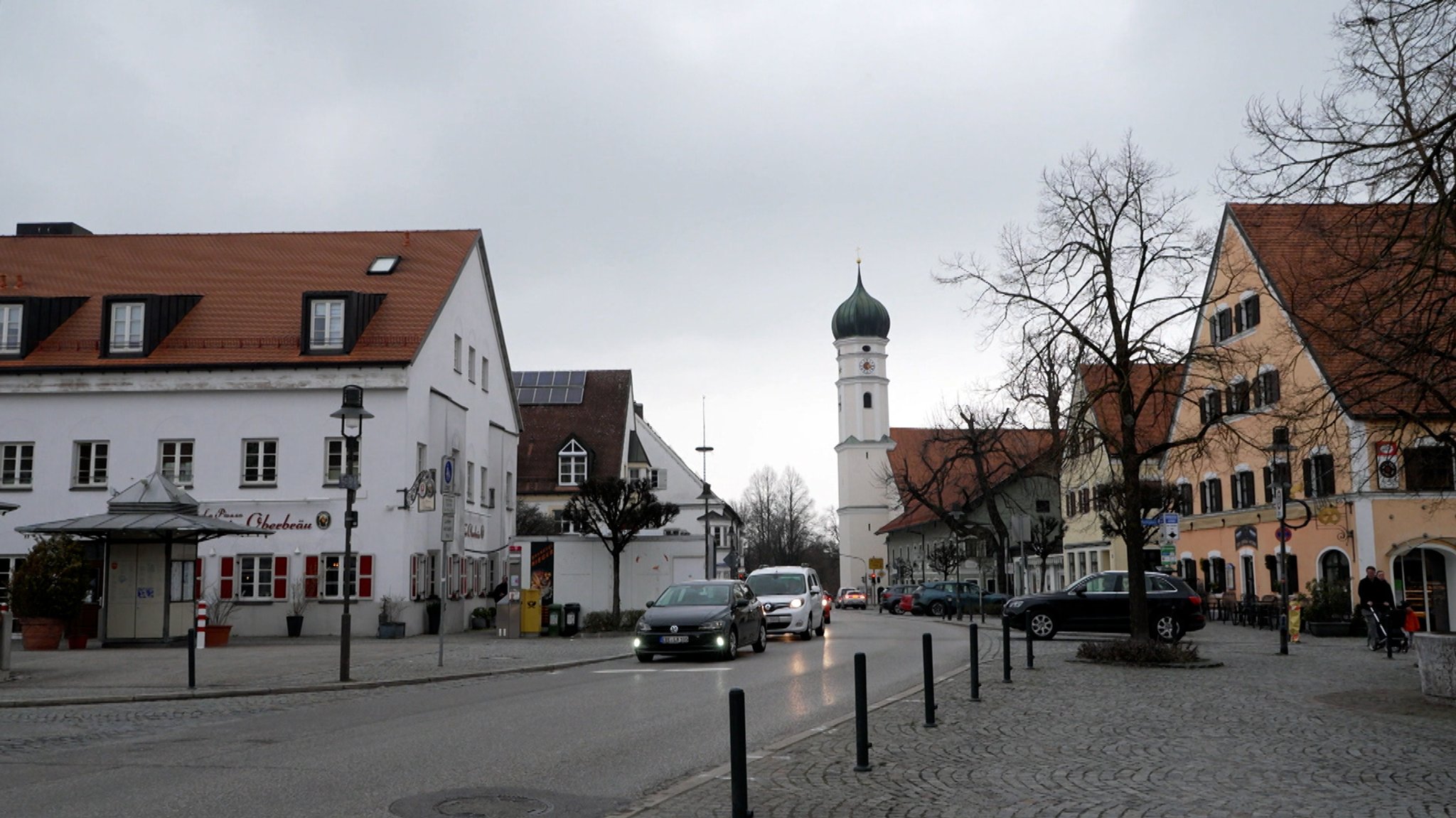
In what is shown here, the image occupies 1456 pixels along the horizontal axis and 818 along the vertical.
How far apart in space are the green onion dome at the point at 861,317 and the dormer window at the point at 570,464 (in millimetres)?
62173

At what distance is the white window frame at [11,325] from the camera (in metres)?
38.9

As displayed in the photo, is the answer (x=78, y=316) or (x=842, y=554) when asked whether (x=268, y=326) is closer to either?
(x=78, y=316)

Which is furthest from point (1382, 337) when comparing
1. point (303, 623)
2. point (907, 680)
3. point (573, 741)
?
point (303, 623)

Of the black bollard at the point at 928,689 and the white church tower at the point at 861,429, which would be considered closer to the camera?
the black bollard at the point at 928,689

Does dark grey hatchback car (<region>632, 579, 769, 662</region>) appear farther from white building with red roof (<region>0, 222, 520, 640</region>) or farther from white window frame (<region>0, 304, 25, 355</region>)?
white window frame (<region>0, 304, 25, 355</region>)

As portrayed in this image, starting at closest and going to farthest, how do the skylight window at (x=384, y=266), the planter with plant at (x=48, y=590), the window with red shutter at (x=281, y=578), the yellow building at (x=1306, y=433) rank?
the yellow building at (x=1306, y=433) → the planter with plant at (x=48, y=590) → the window with red shutter at (x=281, y=578) → the skylight window at (x=384, y=266)

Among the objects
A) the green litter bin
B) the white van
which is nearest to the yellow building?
the white van

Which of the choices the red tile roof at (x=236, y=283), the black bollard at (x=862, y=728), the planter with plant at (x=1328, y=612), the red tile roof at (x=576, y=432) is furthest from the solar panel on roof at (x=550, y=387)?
the black bollard at (x=862, y=728)

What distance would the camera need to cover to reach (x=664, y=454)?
76.6 meters

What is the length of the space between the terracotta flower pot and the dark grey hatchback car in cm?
1410

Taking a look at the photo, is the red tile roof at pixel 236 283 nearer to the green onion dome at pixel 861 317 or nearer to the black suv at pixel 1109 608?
the black suv at pixel 1109 608

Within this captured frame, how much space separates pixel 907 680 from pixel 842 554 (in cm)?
10659

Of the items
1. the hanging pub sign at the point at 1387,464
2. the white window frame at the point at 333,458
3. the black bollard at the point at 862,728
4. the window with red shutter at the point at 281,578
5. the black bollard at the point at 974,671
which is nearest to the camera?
the black bollard at the point at 862,728

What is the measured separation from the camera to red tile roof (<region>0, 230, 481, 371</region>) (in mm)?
37938
